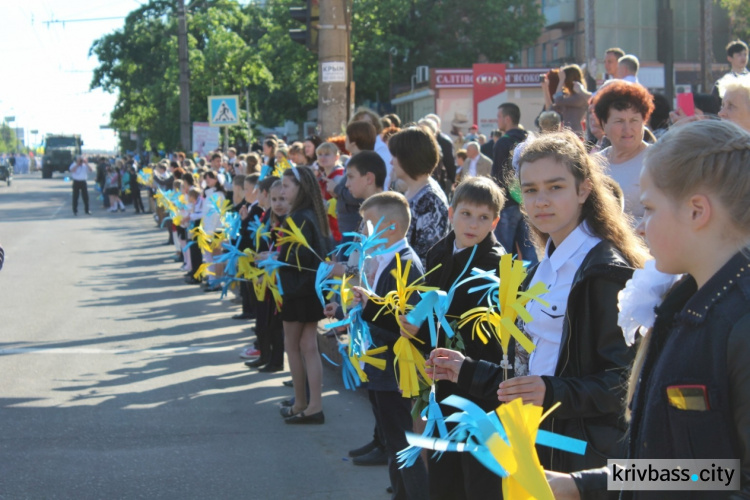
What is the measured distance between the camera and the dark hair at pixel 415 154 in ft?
19.1

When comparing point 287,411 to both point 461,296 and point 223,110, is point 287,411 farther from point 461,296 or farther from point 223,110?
point 223,110

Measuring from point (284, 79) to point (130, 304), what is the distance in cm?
3675

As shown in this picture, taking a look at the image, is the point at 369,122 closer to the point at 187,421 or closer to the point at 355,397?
the point at 355,397

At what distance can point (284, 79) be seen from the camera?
159 feet

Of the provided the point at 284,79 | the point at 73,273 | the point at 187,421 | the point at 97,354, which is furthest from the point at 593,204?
the point at 284,79

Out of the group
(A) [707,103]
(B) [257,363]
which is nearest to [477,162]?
(B) [257,363]

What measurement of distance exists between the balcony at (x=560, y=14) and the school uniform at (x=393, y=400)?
46374mm

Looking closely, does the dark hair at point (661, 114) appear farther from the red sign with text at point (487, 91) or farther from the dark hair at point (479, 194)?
Answer: the red sign with text at point (487, 91)

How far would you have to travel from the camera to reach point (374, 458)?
585cm

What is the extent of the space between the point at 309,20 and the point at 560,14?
128ft

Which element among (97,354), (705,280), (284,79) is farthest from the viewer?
(284,79)

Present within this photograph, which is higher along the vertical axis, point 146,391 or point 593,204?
point 593,204

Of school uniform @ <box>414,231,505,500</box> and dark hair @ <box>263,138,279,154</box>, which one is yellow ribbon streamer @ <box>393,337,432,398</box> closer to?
school uniform @ <box>414,231,505,500</box>

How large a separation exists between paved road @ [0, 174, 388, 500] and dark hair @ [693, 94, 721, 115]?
3644 mm
